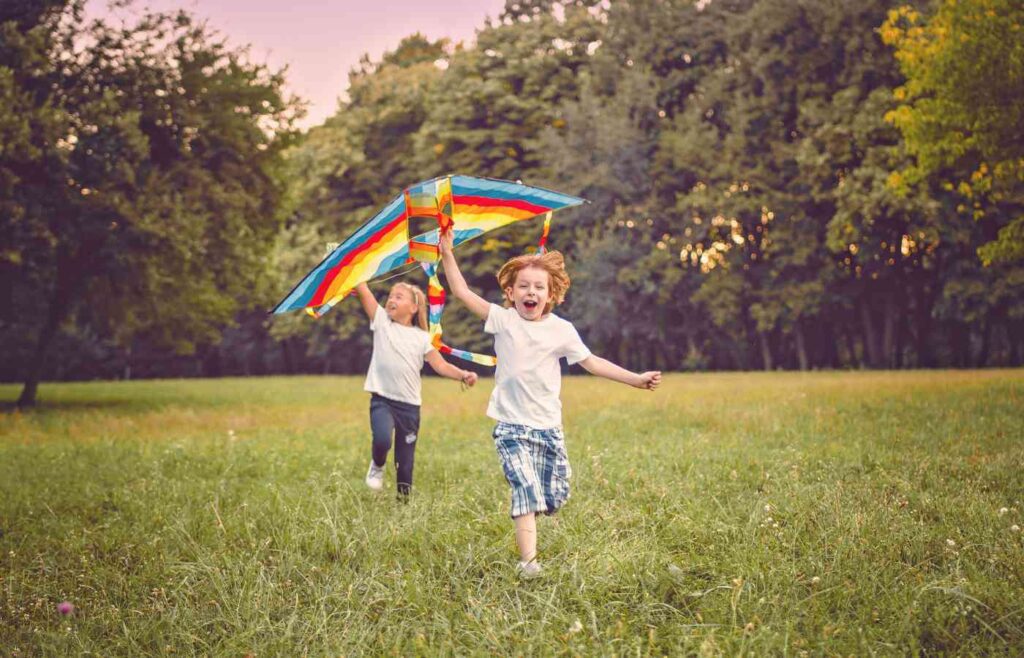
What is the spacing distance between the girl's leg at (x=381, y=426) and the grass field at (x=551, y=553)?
1.47ft

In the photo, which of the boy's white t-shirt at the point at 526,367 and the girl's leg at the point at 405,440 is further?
the girl's leg at the point at 405,440

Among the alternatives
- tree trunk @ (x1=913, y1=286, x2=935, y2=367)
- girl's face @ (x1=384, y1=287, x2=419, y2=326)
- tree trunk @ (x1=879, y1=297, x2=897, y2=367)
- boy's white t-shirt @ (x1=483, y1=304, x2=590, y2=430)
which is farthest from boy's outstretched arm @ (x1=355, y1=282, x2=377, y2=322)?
tree trunk @ (x1=913, y1=286, x2=935, y2=367)

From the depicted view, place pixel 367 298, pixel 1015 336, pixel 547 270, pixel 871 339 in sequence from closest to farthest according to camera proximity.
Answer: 1. pixel 547 270
2. pixel 367 298
3. pixel 871 339
4. pixel 1015 336

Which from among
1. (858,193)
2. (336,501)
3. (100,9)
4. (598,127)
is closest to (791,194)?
(858,193)

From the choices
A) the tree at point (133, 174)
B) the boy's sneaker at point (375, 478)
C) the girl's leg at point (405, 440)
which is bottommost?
the boy's sneaker at point (375, 478)

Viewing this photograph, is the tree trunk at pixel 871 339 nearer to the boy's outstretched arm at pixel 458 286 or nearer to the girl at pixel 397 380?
the girl at pixel 397 380

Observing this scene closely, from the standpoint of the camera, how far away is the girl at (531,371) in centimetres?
554

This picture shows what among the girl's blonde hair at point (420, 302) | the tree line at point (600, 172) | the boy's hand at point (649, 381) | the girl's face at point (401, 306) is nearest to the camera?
the boy's hand at point (649, 381)

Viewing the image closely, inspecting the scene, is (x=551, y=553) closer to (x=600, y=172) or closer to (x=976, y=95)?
(x=976, y=95)

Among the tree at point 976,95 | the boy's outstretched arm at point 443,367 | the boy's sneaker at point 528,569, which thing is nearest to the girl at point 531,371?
the boy's sneaker at point 528,569

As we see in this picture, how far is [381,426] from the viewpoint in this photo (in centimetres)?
783

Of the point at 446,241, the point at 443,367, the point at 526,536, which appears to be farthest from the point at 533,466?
the point at 443,367

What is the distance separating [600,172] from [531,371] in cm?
3400

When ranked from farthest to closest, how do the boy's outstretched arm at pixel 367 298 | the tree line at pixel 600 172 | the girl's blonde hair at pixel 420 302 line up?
the tree line at pixel 600 172, the girl's blonde hair at pixel 420 302, the boy's outstretched arm at pixel 367 298
